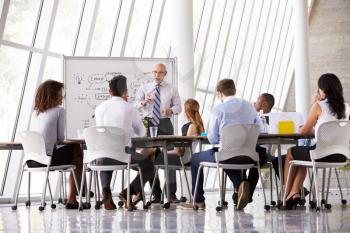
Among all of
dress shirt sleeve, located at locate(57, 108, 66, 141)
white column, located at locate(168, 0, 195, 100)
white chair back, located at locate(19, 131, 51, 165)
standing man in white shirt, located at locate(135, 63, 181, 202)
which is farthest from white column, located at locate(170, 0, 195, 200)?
white chair back, located at locate(19, 131, 51, 165)

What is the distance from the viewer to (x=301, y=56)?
16.0 meters

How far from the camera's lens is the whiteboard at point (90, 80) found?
9719mm

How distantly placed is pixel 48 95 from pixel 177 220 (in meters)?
2.69

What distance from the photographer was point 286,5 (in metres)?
18.5

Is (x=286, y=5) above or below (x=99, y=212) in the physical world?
above

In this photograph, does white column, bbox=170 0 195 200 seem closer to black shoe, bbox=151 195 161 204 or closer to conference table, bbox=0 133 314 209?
black shoe, bbox=151 195 161 204

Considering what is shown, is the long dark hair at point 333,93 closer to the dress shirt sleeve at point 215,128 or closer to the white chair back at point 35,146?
the dress shirt sleeve at point 215,128

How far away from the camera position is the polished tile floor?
5590mm

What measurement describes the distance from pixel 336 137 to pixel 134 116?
212 centimetres

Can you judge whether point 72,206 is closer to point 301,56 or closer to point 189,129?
point 189,129

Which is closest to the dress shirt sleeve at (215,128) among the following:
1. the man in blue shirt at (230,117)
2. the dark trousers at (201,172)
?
the man in blue shirt at (230,117)

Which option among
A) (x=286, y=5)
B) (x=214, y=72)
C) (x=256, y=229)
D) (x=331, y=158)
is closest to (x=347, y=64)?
(x=286, y=5)

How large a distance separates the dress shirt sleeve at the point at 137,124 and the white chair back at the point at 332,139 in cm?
183

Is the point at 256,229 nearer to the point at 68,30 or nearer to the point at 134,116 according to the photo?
the point at 134,116
